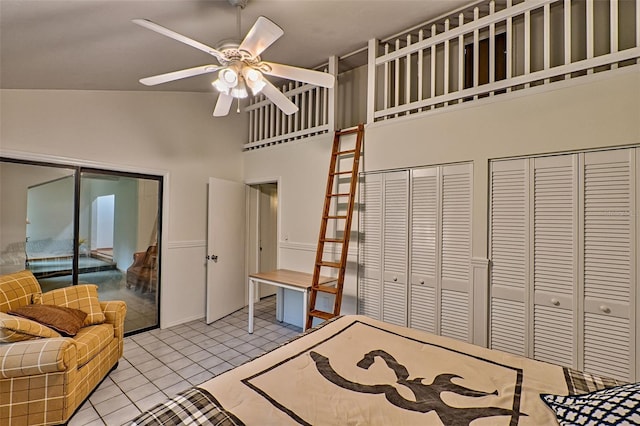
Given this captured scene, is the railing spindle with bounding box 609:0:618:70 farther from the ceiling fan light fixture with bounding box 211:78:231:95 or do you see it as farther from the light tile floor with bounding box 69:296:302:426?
the light tile floor with bounding box 69:296:302:426

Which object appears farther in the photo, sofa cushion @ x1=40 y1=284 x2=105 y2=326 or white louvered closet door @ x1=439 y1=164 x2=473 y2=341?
white louvered closet door @ x1=439 y1=164 x2=473 y2=341

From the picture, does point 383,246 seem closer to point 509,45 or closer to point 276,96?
point 276,96

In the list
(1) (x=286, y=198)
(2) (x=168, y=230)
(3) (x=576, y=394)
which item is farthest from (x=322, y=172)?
(3) (x=576, y=394)

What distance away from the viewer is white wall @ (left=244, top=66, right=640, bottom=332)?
2.15 metres

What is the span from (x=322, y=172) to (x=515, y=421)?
302 cm

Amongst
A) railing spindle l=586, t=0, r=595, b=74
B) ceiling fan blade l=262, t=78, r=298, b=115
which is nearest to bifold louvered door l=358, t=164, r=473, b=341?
railing spindle l=586, t=0, r=595, b=74

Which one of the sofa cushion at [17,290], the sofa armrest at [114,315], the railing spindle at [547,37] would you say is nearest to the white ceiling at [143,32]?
the railing spindle at [547,37]

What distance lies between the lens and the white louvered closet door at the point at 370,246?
3.33 metres

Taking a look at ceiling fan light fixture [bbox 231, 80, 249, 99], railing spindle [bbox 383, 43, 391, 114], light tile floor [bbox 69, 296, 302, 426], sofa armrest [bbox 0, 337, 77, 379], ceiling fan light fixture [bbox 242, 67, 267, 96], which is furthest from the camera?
railing spindle [bbox 383, 43, 391, 114]

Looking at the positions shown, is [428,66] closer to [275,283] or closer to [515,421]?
[275,283]

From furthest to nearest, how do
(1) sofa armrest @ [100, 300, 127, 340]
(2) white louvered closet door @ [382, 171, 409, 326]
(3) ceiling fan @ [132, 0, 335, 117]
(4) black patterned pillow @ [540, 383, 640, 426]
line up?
(2) white louvered closet door @ [382, 171, 409, 326], (1) sofa armrest @ [100, 300, 127, 340], (3) ceiling fan @ [132, 0, 335, 117], (4) black patterned pillow @ [540, 383, 640, 426]

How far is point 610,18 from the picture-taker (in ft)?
7.30

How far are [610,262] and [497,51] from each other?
6.88 ft

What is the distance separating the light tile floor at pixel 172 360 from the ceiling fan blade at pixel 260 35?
2669 mm
